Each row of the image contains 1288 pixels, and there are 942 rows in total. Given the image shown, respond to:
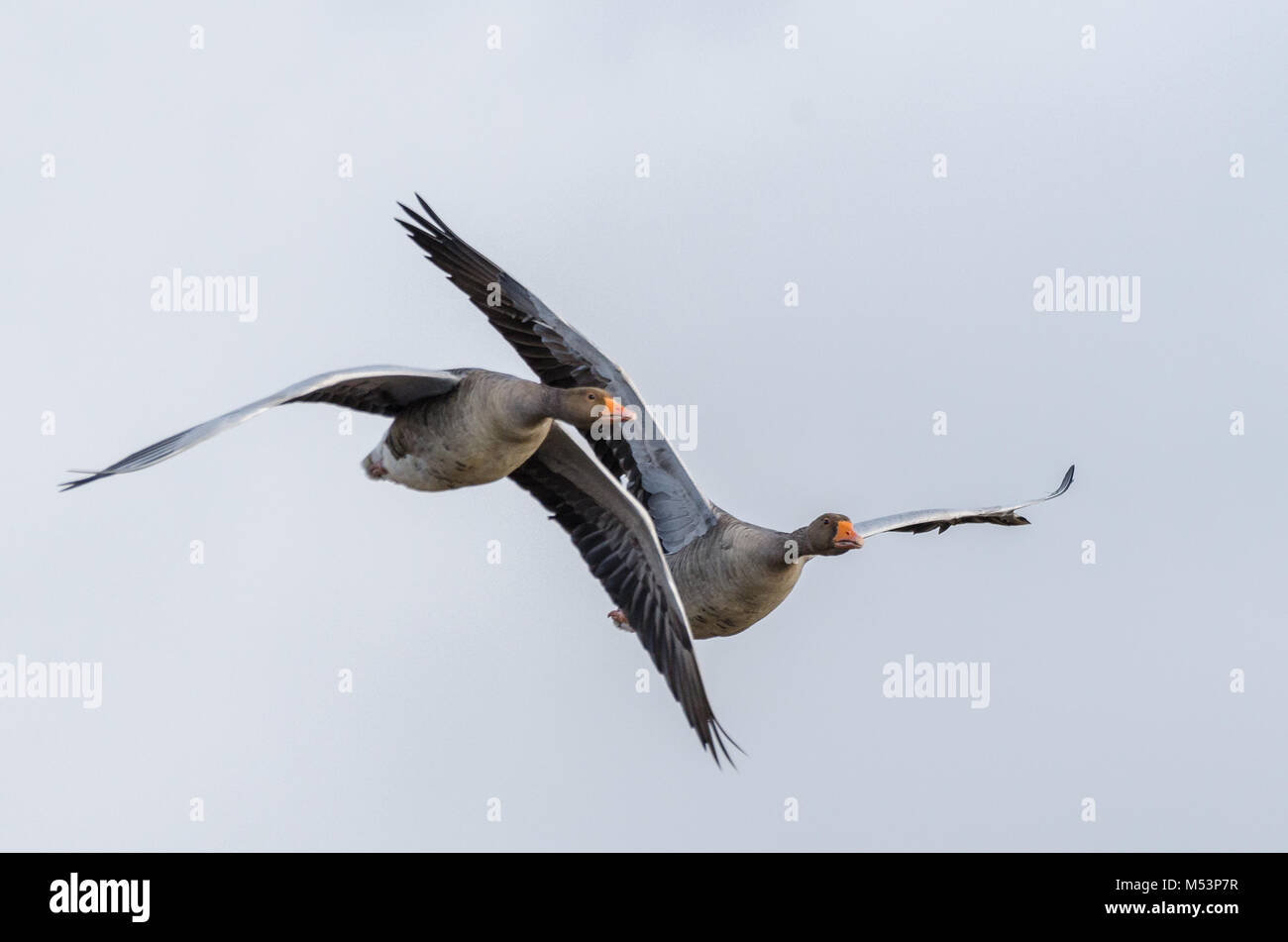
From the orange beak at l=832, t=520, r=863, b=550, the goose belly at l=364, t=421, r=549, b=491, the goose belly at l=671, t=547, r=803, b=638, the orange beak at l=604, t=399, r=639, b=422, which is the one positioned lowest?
the goose belly at l=671, t=547, r=803, b=638

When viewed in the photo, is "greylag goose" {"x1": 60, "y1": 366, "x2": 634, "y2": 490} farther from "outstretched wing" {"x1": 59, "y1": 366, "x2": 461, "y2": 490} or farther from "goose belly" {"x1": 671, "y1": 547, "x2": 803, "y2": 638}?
"goose belly" {"x1": 671, "y1": 547, "x2": 803, "y2": 638}

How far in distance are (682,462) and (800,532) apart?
1182 millimetres

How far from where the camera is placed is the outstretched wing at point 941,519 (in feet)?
50.2

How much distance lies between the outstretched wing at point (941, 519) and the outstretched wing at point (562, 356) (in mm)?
1370

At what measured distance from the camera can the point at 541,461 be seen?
47.9 feet

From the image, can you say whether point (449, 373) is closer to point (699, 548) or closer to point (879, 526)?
point (699, 548)

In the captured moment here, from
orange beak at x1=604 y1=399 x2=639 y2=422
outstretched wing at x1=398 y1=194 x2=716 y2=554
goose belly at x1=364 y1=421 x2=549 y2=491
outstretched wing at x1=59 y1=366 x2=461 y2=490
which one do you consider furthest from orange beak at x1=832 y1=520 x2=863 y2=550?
outstretched wing at x1=59 y1=366 x2=461 y2=490

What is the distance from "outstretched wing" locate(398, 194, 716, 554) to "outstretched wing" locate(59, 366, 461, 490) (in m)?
1.32

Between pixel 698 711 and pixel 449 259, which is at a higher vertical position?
pixel 449 259

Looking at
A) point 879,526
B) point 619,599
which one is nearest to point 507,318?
point 619,599

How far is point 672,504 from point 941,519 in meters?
2.39

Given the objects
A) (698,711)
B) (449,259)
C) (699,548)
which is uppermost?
(449,259)

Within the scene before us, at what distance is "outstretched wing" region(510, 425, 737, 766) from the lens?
13562 mm

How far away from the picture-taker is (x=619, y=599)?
14242 mm
